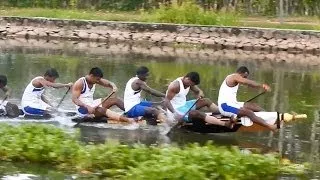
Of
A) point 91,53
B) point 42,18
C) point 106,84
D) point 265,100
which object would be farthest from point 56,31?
point 106,84

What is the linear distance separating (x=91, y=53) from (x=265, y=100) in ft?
36.5

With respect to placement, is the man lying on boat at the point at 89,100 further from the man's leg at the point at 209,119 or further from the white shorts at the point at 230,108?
the white shorts at the point at 230,108

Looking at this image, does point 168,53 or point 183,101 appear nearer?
point 183,101

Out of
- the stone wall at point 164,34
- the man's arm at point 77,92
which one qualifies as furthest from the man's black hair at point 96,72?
the stone wall at point 164,34

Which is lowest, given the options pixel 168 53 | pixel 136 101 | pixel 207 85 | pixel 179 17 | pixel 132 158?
pixel 168 53

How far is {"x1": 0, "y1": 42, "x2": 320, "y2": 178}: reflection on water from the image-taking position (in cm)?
1407

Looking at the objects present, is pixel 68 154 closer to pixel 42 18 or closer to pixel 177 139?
pixel 177 139

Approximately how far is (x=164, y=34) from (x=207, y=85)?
37.5ft

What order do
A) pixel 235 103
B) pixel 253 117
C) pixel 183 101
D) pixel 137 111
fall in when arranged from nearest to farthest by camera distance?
pixel 253 117
pixel 235 103
pixel 183 101
pixel 137 111

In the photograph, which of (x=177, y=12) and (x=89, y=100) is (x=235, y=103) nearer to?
(x=89, y=100)

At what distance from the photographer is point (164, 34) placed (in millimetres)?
33062

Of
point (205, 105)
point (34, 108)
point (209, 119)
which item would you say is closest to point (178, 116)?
point (209, 119)

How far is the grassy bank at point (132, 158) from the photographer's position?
30.5ft

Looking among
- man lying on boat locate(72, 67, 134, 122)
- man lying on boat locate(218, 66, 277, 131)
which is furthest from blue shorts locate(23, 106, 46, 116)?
man lying on boat locate(218, 66, 277, 131)
